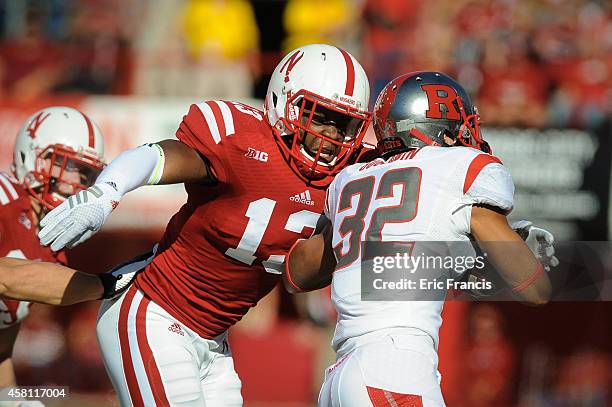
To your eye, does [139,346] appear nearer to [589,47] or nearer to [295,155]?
[295,155]

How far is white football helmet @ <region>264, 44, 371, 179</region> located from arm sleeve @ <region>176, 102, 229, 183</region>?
24 centimetres

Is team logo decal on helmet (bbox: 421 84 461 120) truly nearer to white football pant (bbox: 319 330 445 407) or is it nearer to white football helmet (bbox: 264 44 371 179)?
white football helmet (bbox: 264 44 371 179)

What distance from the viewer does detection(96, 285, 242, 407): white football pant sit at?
3.77 metres

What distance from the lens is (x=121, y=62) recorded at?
9031 millimetres

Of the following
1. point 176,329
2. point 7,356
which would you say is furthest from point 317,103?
point 7,356

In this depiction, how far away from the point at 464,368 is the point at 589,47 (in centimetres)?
303

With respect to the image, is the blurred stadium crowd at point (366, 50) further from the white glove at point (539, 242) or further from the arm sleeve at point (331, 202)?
the arm sleeve at point (331, 202)

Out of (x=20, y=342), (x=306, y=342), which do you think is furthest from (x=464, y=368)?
(x=20, y=342)

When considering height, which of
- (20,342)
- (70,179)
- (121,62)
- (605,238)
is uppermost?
(70,179)

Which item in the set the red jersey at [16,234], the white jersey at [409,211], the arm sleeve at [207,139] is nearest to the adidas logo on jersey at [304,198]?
the arm sleeve at [207,139]

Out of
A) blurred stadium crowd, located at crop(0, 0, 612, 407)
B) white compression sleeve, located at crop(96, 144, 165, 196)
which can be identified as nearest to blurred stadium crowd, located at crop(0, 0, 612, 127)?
blurred stadium crowd, located at crop(0, 0, 612, 407)

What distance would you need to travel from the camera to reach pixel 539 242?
11.2ft

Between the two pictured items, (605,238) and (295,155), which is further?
(605,238)

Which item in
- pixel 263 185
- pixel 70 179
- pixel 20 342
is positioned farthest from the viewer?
pixel 20 342
